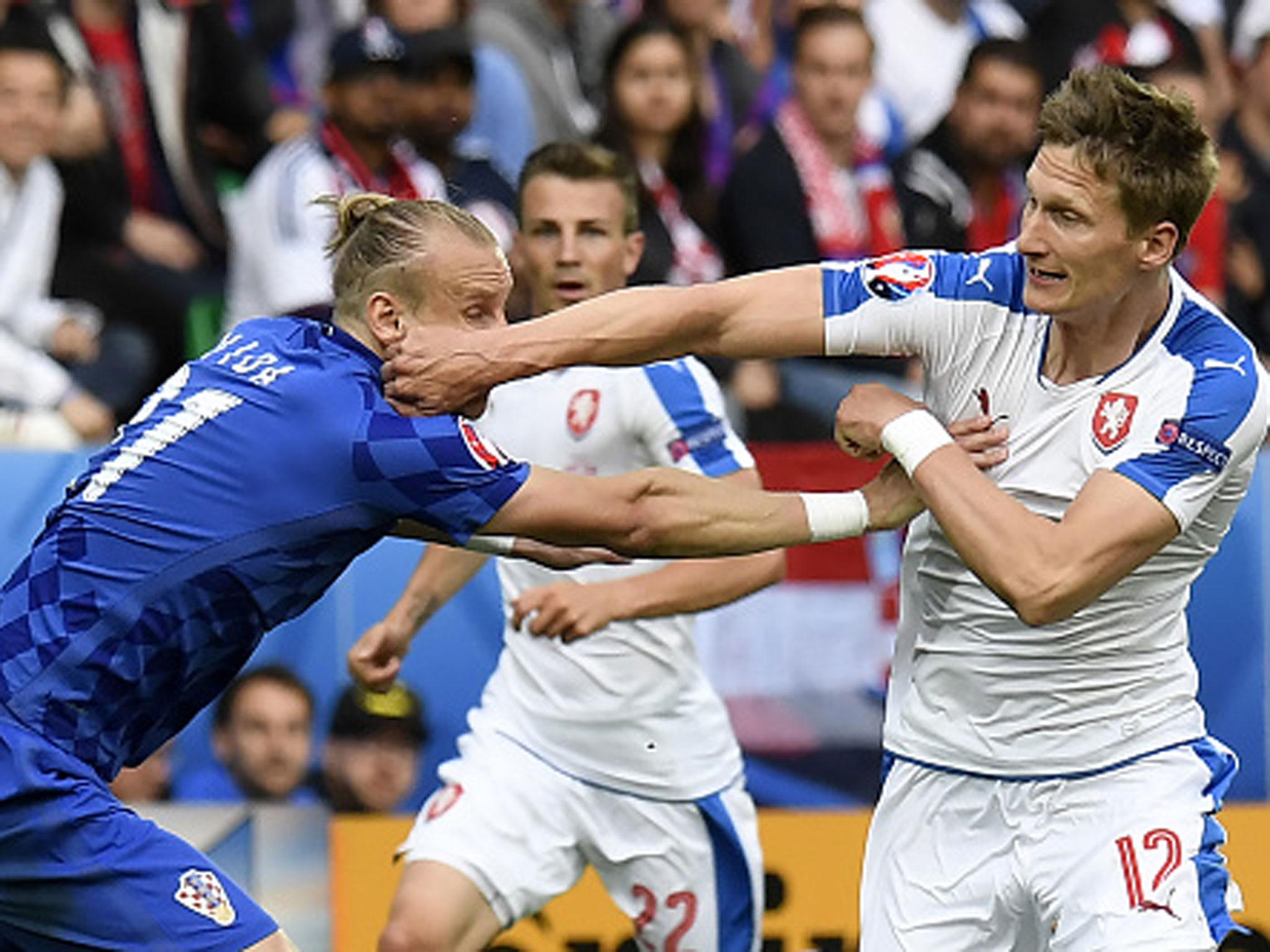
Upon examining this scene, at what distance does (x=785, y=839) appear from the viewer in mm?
8039

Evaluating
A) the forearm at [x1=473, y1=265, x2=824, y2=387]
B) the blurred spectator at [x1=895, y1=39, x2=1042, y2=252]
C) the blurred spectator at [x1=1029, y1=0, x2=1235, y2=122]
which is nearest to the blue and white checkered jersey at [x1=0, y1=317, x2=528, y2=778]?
the forearm at [x1=473, y1=265, x2=824, y2=387]

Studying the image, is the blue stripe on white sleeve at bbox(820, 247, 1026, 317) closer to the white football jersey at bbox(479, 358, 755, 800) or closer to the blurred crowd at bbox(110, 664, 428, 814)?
the white football jersey at bbox(479, 358, 755, 800)

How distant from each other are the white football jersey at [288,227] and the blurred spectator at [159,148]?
7.8 inches

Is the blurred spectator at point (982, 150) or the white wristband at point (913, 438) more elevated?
the blurred spectator at point (982, 150)

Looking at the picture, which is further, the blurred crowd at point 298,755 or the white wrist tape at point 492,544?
the blurred crowd at point 298,755

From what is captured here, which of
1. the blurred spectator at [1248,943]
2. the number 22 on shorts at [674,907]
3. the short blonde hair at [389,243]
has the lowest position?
the blurred spectator at [1248,943]

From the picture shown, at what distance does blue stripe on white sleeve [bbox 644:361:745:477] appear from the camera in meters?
6.38

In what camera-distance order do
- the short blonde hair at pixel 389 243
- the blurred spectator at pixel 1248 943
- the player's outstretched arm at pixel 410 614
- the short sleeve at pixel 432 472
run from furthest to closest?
the blurred spectator at pixel 1248 943
the player's outstretched arm at pixel 410 614
the short blonde hair at pixel 389 243
the short sleeve at pixel 432 472

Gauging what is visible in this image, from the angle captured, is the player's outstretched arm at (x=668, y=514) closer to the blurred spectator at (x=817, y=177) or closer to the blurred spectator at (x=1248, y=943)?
the blurred spectator at (x=1248, y=943)

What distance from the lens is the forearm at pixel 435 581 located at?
654cm

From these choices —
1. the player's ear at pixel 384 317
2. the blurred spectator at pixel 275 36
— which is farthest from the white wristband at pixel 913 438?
the blurred spectator at pixel 275 36

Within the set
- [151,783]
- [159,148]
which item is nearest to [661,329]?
[151,783]

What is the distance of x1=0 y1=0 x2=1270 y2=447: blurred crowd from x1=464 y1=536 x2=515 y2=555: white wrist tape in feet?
11.1

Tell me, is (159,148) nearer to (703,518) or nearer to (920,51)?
(920,51)
